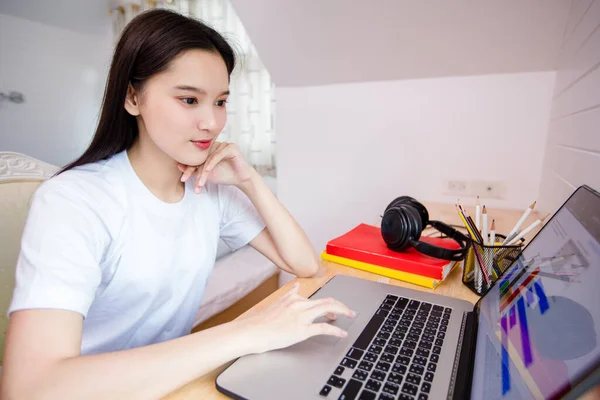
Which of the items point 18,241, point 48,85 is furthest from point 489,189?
point 48,85

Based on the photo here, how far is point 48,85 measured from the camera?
262 centimetres

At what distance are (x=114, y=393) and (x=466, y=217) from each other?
701 millimetres

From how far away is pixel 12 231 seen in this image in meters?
0.99

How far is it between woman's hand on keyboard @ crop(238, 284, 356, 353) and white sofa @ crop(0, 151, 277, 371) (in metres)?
0.71

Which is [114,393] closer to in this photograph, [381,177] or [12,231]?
[12,231]

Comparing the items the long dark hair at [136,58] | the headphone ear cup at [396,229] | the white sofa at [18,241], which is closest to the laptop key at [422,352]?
the headphone ear cup at [396,229]

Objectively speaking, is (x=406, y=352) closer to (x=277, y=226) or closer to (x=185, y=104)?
(x=277, y=226)

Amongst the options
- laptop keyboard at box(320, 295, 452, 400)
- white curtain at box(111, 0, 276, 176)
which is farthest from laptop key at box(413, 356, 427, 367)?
white curtain at box(111, 0, 276, 176)

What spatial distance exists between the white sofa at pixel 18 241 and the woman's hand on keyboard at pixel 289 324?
705mm

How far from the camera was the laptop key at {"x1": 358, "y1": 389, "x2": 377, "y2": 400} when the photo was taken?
403 mm

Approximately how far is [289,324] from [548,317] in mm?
325

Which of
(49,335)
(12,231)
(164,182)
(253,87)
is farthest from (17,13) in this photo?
(49,335)

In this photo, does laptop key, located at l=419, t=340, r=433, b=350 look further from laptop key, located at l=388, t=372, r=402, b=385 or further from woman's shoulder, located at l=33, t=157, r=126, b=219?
woman's shoulder, located at l=33, t=157, r=126, b=219

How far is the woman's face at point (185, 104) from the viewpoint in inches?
27.5
